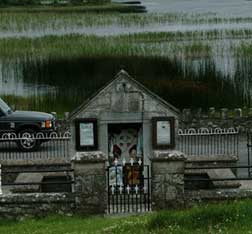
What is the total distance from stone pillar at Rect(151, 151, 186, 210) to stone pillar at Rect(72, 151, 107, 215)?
36.9 inches

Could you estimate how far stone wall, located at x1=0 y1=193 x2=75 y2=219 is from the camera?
1530 cm

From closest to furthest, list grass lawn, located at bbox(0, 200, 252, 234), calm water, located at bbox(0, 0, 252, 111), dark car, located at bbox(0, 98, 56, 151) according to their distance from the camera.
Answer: grass lawn, located at bbox(0, 200, 252, 234) < dark car, located at bbox(0, 98, 56, 151) < calm water, located at bbox(0, 0, 252, 111)

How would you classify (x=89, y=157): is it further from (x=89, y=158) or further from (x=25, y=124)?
(x=25, y=124)

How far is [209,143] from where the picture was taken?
86.5ft

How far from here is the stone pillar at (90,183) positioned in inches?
596

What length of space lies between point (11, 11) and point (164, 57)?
205 ft

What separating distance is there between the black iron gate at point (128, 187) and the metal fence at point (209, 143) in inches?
302

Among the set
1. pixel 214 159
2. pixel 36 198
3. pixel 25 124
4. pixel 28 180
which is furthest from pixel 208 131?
pixel 36 198

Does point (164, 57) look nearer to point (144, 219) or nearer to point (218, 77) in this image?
point (218, 77)

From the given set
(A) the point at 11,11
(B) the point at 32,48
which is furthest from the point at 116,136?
(A) the point at 11,11

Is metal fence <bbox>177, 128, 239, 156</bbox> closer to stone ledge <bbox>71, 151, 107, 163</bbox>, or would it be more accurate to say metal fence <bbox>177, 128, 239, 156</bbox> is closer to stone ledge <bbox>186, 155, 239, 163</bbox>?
stone ledge <bbox>186, 155, 239, 163</bbox>

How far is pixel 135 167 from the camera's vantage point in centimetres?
1698

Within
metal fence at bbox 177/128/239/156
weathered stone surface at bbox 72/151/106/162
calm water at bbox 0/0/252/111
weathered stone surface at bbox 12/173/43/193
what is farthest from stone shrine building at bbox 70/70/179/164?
calm water at bbox 0/0/252/111

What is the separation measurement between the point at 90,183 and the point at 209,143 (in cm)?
1160
